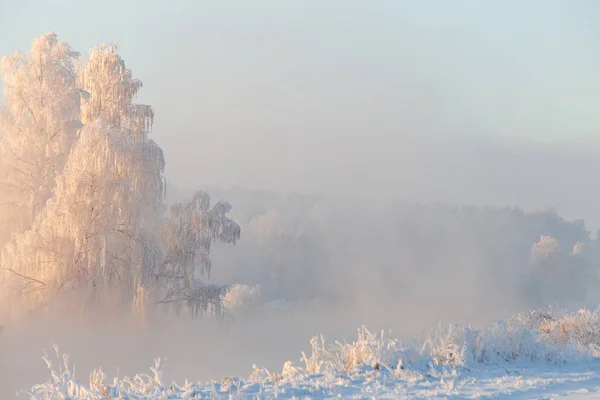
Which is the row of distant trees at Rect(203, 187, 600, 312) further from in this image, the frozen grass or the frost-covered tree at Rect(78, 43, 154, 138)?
the frozen grass

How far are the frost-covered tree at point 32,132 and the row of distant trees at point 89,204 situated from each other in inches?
1.2

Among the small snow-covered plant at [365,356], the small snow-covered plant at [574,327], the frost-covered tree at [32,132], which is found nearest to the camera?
the small snow-covered plant at [365,356]

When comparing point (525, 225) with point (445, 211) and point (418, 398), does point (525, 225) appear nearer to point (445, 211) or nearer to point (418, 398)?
point (445, 211)

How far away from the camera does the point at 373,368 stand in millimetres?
7672

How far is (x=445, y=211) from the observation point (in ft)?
310

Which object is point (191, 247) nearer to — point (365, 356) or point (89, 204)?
point (89, 204)

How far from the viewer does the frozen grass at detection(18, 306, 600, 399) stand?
626cm

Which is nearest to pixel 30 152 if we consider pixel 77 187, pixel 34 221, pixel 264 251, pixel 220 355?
pixel 34 221

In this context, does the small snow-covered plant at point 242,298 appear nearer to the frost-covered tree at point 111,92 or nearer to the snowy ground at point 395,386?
the frost-covered tree at point 111,92

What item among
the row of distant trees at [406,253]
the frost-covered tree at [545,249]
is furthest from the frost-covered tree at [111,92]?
the frost-covered tree at [545,249]

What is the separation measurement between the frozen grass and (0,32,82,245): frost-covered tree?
13.4 m

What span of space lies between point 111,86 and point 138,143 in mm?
2687

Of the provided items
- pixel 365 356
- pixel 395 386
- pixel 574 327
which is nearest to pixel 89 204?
pixel 365 356

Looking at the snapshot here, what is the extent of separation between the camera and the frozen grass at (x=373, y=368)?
6262 millimetres
